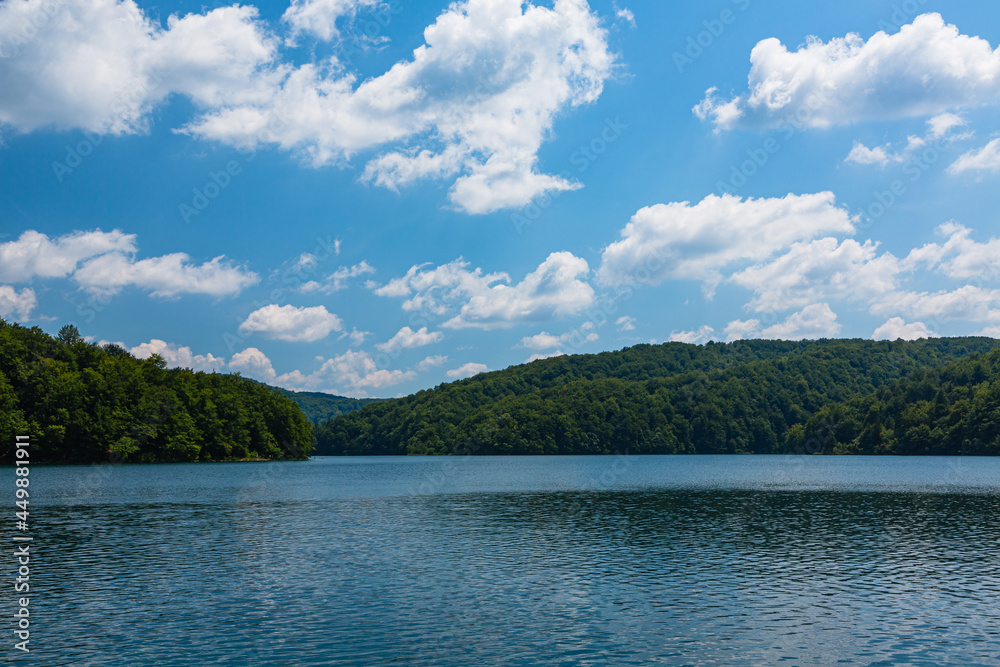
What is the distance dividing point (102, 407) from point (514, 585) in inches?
5943

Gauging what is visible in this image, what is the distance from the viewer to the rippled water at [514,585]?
81.7 feet

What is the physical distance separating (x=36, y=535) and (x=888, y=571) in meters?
55.6

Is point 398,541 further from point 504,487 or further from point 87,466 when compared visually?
point 87,466

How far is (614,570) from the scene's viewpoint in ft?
128

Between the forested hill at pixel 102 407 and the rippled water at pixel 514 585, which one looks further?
the forested hill at pixel 102 407

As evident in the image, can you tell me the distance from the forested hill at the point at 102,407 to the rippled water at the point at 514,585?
89097 mm

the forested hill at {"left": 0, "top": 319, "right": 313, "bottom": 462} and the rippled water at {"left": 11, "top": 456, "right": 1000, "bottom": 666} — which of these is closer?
the rippled water at {"left": 11, "top": 456, "right": 1000, "bottom": 666}

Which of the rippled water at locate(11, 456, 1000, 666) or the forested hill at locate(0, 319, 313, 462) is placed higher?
the forested hill at locate(0, 319, 313, 462)

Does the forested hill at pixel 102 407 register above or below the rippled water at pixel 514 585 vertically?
above

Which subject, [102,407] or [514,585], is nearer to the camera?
[514,585]

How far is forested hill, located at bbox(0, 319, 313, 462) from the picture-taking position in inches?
5837

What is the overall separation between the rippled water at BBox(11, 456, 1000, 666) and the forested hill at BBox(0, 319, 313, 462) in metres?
89.1

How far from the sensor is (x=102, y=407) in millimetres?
156875

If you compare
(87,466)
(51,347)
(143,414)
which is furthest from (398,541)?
(51,347)
